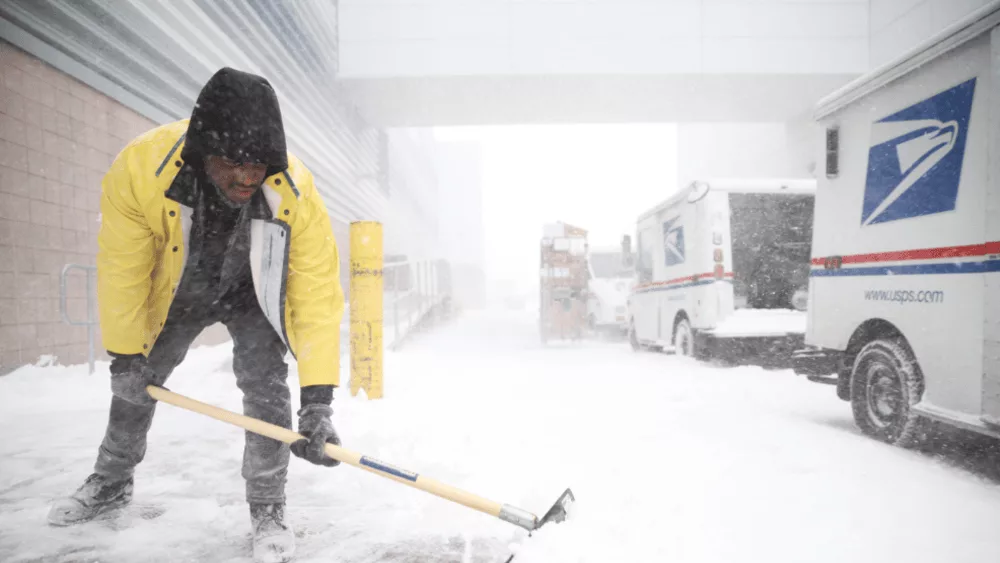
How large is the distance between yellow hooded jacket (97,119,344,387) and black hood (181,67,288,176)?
0.66ft

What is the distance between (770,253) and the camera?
9.41 meters

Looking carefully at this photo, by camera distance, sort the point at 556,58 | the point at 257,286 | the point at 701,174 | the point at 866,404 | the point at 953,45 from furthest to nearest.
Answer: the point at 701,174 → the point at 556,58 → the point at 866,404 → the point at 953,45 → the point at 257,286

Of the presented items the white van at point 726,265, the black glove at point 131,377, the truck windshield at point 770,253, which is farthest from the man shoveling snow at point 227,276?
the truck windshield at point 770,253

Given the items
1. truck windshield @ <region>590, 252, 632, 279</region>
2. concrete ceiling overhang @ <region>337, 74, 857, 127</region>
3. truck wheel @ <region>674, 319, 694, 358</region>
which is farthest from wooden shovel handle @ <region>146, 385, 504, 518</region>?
truck windshield @ <region>590, 252, 632, 279</region>

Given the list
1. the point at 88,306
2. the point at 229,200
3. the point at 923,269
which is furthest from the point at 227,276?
the point at 88,306

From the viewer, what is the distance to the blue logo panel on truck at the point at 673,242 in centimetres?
920

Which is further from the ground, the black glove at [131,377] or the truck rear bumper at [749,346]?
the black glove at [131,377]

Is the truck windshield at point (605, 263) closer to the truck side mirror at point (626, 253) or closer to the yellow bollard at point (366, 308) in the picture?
the truck side mirror at point (626, 253)

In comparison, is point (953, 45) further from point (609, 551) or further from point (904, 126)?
point (609, 551)

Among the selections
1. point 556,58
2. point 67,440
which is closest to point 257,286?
point 67,440

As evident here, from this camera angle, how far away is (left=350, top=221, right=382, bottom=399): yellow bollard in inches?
213

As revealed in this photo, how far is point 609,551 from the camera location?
246 centimetres

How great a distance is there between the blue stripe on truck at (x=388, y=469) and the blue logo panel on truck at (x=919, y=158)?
364cm

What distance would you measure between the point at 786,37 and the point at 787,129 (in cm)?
430
